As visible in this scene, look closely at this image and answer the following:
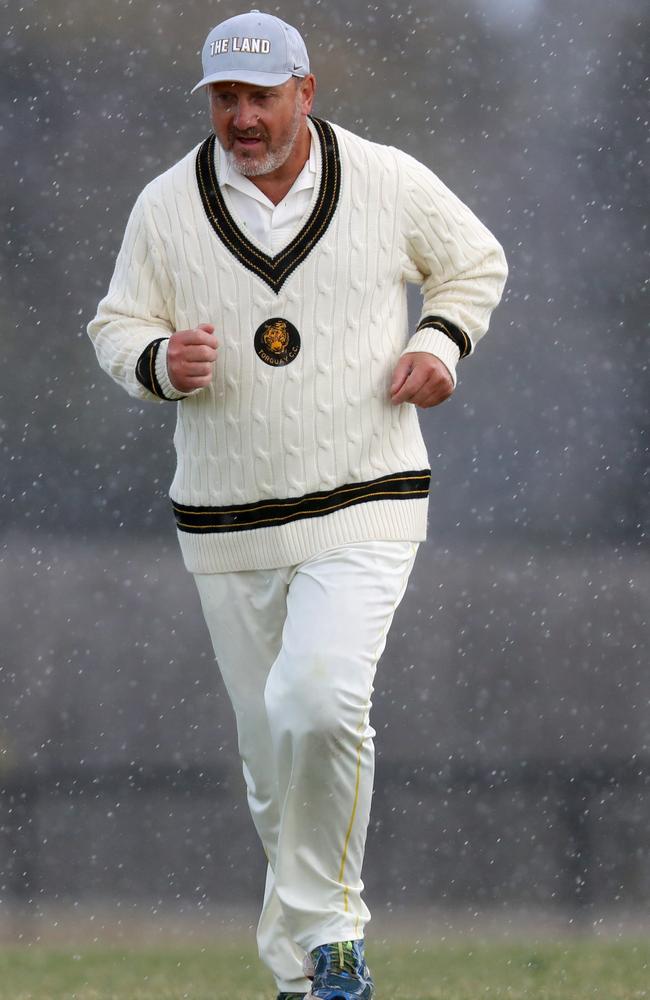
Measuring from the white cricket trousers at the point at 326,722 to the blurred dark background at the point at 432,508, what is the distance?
169 cm

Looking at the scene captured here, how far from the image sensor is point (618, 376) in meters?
4.84

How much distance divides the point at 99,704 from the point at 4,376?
851mm

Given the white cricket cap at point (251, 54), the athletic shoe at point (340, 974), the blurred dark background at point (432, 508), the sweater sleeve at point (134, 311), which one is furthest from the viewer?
the blurred dark background at point (432, 508)

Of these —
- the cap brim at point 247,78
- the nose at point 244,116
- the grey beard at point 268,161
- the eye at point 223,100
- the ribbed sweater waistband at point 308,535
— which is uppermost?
the cap brim at point 247,78

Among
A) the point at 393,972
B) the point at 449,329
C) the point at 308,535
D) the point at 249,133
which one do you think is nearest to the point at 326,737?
the point at 308,535

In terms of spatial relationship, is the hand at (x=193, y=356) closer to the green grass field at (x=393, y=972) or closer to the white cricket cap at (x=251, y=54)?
the white cricket cap at (x=251, y=54)

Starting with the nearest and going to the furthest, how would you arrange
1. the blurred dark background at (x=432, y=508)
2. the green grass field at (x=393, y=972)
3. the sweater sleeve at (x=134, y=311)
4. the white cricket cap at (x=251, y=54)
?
the white cricket cap at (x=251, y=54)
the sweater sleeve at (x=134, y=311)
the green grass field at (x=393, y=972)
the blurred dark background at (x=432, y=508)

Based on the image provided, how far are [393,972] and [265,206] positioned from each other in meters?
2.04

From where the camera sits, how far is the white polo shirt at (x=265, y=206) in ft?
9.89

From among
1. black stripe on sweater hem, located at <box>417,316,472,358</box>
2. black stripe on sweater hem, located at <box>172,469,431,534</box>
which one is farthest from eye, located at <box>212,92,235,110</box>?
black stripe on sweater hem, located at <box>172,469,431,534</box>

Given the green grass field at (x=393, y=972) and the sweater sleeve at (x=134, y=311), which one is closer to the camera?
the sweater sleeve at (x=134, y=311)

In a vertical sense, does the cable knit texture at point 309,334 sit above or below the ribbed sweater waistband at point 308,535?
above

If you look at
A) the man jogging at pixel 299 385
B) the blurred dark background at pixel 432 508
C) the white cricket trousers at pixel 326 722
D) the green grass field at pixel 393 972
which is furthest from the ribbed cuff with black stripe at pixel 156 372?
the blurred dark background at pixel 432 508

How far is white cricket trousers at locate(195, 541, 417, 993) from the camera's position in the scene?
2854 millimetres
